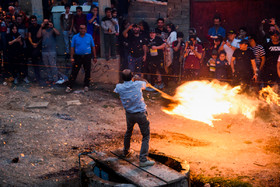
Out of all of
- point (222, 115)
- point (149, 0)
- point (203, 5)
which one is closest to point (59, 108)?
point (222, 115)

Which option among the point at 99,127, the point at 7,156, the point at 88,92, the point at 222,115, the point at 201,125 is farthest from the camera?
the point at 88,92

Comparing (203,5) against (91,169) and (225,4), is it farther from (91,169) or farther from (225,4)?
(91,169)

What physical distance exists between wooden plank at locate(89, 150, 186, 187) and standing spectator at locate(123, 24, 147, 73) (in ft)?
20.3

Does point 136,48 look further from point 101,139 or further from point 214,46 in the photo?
point 101,139

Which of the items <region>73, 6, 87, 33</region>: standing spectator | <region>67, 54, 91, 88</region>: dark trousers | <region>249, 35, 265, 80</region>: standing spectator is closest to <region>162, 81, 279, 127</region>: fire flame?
<region>249, 35, 265, 80</region>: standing spectator

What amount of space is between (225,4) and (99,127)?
29.1 ft

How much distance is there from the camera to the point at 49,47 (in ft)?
40.7

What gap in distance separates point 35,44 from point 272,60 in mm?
8605

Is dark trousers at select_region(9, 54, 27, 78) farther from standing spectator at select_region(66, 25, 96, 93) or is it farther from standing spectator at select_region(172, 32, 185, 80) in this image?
standing spectator at select_region(172, 32, 185, 80)

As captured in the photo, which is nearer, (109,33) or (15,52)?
(15,52)

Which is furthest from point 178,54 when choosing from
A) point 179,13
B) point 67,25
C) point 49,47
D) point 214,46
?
point 49,47

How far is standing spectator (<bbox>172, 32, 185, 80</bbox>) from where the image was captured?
13017 mm

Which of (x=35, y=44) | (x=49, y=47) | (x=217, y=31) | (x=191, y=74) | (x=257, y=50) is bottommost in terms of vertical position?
(x=191, y=74)

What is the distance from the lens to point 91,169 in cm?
634
